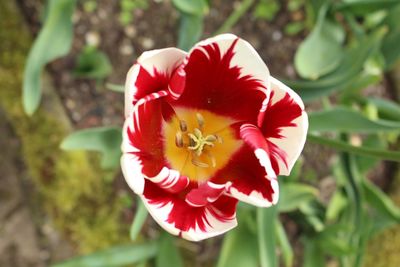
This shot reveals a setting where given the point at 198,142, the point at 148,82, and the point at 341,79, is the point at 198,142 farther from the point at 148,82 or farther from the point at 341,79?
the point at 341,79

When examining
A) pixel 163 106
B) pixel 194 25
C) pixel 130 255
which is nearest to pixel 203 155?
pixel 163 106

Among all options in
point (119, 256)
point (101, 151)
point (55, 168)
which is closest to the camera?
point (119, 256)

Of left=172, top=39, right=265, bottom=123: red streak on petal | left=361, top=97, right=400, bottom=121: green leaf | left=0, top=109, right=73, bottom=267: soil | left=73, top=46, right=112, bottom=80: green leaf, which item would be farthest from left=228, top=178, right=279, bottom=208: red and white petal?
left=0, top=109, right=73, bottom=267: soil

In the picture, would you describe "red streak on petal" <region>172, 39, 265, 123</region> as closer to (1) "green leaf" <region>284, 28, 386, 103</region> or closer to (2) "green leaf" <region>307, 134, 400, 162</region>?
(2) "green leaf" <region>307, 134, 400, 162</region>

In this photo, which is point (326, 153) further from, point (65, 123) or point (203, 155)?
point (203, 155)

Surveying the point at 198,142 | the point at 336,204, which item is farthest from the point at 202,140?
the point at 336,204
